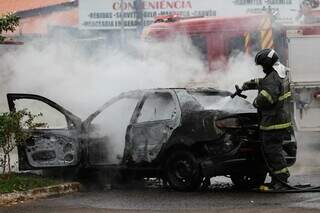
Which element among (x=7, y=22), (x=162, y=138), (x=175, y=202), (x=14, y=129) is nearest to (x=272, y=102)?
(x=162, y=138)

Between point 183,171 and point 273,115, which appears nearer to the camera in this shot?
point 273,115

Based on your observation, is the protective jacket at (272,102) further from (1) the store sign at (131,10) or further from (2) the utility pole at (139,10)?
(2) the utility pole at (139,10)

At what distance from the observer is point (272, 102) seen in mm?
9172

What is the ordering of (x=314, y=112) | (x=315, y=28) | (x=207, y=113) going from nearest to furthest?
(x=207, y=113) < (x=314, y=112) < (x=315, y=28)

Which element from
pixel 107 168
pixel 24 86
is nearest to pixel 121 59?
pixel 24 86

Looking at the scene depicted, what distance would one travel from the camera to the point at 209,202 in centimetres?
873

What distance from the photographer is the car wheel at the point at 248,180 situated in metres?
9.94

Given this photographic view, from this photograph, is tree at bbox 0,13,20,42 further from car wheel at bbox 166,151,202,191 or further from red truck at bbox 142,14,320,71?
red truck at bbox 142,14,320,71

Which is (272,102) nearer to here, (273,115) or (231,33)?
(273,115)

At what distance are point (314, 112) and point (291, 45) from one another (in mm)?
1394

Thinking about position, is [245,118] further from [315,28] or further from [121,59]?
[315,28]

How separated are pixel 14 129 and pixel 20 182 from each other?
0.74 metres

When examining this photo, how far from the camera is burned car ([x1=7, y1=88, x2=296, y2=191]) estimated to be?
9.29 meters

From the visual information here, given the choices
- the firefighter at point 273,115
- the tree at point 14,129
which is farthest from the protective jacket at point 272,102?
the tree at point 14,129
